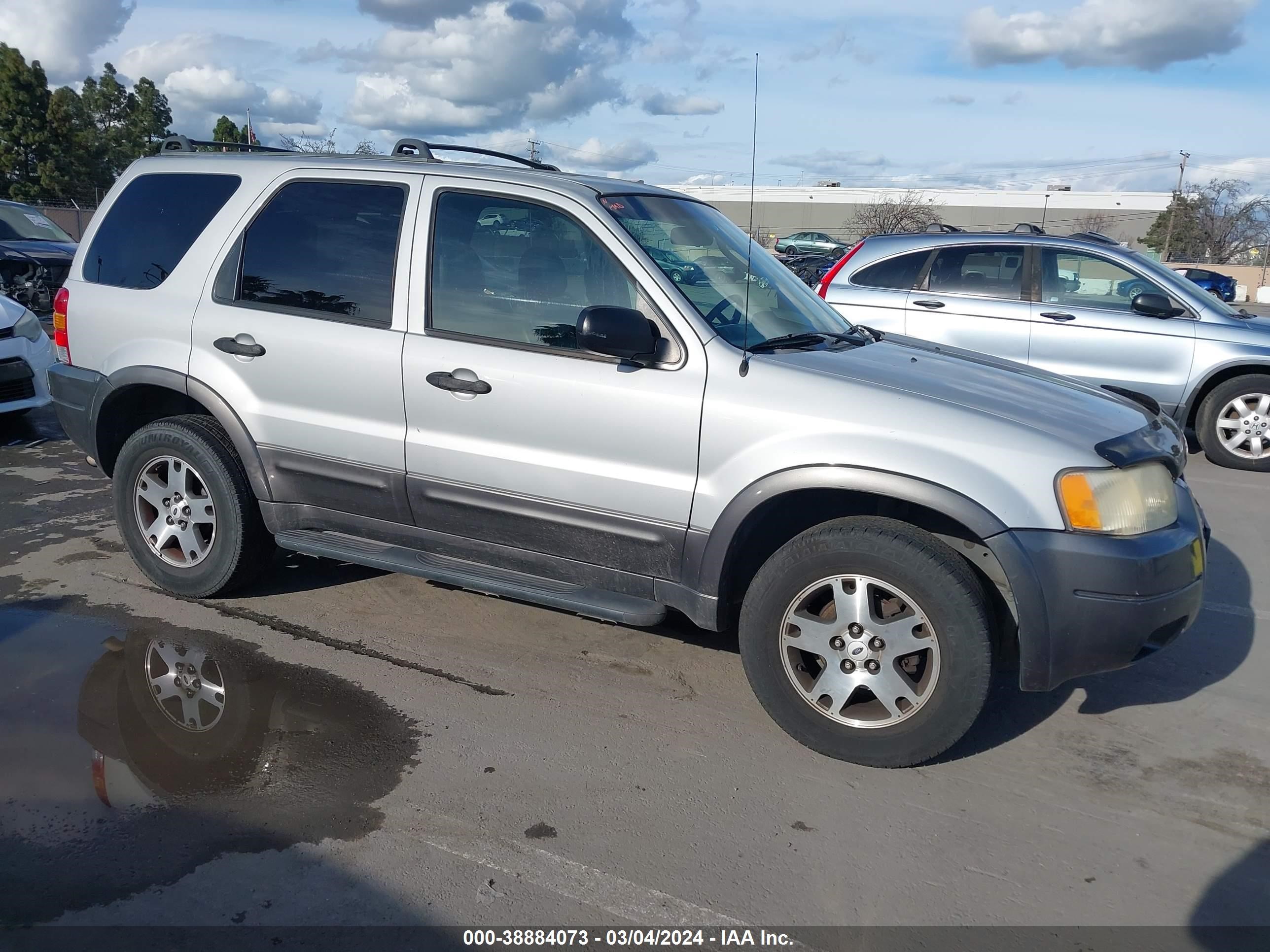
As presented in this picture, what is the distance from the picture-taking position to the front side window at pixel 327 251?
4285mm

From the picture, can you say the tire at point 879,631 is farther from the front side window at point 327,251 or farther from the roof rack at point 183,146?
the roof rack at point 183,146

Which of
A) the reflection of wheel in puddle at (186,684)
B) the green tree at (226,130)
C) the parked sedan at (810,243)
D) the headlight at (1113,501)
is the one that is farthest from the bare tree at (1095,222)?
the reflection of wheel in puddle at (186,684)

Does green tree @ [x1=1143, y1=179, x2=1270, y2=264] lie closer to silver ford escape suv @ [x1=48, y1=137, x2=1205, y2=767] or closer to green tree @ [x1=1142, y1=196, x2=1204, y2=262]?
green tree @ [x1=1142, y1=196, x2=1204, y2=262]

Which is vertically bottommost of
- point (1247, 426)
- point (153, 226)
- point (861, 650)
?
point (861, 650)

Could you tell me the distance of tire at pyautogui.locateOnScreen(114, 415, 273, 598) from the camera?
4.60 metres

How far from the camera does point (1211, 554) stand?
5.98 metres

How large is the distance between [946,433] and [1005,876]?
1375mm

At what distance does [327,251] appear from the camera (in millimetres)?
4414

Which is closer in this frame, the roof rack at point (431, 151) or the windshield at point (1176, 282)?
the roof rack at point (431, 151)

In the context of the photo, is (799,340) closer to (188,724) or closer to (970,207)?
(188,724)

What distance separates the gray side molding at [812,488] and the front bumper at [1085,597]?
115 mm

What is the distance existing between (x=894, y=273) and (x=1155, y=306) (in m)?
2.06

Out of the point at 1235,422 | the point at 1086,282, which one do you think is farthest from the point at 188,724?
the point at 1235,422

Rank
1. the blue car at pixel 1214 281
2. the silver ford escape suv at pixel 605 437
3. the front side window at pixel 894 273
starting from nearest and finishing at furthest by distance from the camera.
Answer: the silver ford escape suv at pixel 605 437
the front side window at pixel 894 273
the blue car at pixel 1214 281
